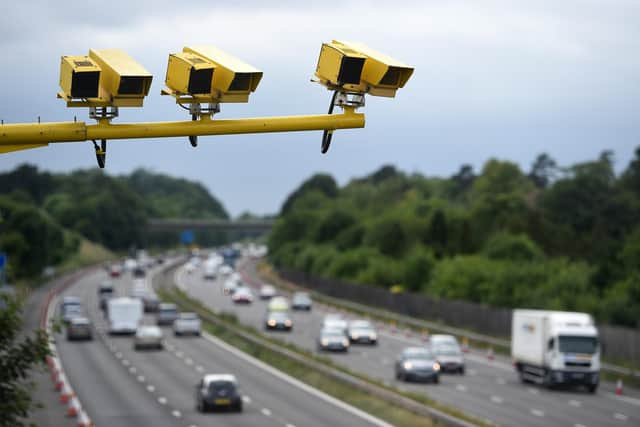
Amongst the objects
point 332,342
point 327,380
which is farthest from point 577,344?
point 332,342

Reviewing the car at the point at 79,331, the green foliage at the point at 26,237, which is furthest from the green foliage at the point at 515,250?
the green foliage at the point at 26,237

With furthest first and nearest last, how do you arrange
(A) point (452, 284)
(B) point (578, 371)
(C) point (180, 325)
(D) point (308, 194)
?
1. (D) point (308, 194)
2. (A) point (452, 284)
3. (C) point (180, 325)
4. (B) point (578, 371)

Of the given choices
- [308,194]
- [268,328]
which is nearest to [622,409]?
[268,328]

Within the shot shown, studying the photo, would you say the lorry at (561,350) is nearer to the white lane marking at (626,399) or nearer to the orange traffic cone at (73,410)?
the white lane marking at (626,399)

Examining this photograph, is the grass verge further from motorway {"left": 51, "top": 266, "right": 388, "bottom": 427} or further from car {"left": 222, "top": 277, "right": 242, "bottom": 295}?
car {"left": 222, "top": 277, "right": 242, "bottom": 295}

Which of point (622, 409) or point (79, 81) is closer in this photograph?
point (79, 81)

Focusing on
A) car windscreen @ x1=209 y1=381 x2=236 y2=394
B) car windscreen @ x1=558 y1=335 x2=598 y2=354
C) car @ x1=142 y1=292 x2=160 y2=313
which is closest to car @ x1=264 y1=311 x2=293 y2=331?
car @ x1=142 y1=292 x2=160 y2=313

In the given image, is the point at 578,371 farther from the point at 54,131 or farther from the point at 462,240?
the point at 462,240
